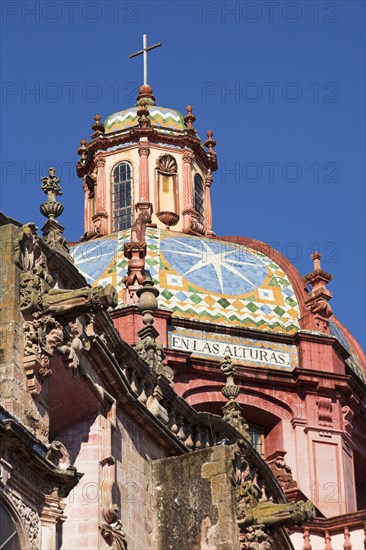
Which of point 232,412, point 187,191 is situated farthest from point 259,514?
point 187,191

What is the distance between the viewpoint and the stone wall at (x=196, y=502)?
69.7 ft

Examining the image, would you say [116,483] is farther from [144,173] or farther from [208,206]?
[208,206]

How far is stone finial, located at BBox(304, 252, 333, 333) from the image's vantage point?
38.4m

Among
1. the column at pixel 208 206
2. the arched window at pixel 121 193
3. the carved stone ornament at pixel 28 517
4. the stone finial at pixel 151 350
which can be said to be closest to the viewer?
the carved stone ornament at pixel 28 517

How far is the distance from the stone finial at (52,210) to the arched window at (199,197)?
21.0 m

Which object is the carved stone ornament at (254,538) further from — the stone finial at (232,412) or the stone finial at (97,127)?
the stone finial at (97,127)

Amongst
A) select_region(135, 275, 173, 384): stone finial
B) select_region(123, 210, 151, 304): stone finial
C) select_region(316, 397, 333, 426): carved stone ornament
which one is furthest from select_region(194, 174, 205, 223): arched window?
select_region(135, 275, 173, 384): stone finial

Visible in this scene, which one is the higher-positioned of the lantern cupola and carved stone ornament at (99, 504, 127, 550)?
the lantern cupola

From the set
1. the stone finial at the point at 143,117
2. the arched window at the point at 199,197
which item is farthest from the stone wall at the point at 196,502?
the stone finial at the point at 143,117

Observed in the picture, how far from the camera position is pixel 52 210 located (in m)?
22.4

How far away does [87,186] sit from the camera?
147ft

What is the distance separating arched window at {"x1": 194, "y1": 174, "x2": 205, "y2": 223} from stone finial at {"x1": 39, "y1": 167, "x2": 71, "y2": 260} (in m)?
21.0

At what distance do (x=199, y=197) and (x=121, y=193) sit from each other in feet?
6.67

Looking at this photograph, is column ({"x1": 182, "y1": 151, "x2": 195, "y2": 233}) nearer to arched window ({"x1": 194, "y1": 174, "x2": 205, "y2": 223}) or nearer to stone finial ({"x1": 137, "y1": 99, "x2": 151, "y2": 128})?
arched window ({"x1": 194, "y1": 174, "x2": 205, "y2": 223})
